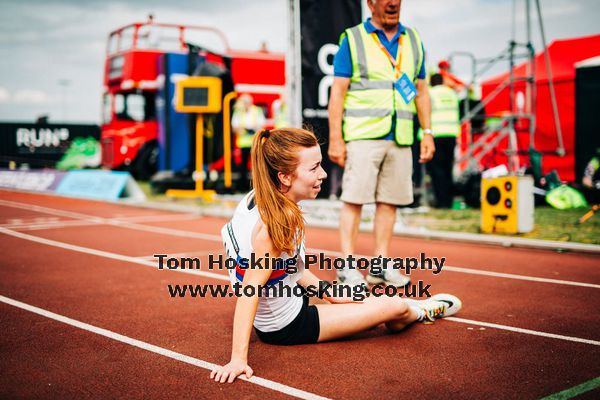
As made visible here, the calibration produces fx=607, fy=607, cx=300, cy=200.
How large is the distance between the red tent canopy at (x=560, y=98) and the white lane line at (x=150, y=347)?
11.7m

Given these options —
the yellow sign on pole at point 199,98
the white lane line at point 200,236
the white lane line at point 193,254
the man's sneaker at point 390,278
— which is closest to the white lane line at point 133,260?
the white lane line at point 193,254

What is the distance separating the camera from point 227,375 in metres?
2.91

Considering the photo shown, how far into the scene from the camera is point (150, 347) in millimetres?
3480

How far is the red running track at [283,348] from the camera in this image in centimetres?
287

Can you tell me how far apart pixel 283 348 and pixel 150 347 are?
30.1 inches

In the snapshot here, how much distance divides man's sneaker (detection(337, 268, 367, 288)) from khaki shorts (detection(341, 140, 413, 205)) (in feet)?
1.84

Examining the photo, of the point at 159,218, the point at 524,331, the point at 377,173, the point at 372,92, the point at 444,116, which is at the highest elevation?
the point at 444,116

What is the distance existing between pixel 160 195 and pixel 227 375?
1245cm

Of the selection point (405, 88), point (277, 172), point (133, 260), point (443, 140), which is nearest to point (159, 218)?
Result: point (133, 260)

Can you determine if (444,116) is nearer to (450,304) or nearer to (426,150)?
(426,150)

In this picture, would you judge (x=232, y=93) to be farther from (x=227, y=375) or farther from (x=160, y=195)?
(x=227, y=375)

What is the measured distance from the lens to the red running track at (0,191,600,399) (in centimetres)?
287

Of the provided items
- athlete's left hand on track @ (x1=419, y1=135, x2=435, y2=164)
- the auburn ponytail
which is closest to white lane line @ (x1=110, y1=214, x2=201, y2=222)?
athlete's left hand on track @ (x1=419, y1=135, x2=435, y2=164)

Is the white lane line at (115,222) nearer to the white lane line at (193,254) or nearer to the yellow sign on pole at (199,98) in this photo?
the white lane line at (193,254)
